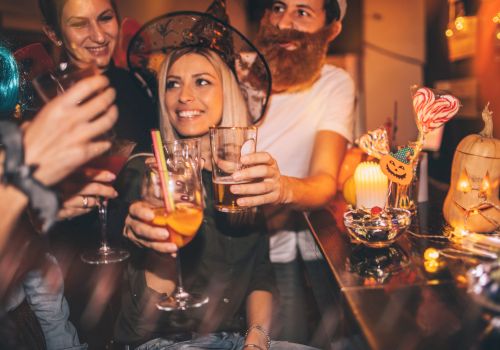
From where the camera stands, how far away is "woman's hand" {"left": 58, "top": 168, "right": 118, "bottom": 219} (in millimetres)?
1409

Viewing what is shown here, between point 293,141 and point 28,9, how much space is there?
15.6 ft

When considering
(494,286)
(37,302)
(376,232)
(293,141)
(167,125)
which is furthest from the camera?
(293,141)

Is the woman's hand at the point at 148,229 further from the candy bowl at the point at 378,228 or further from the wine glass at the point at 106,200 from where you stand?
the candy bowl at the point at 378,228

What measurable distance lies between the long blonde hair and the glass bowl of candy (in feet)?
4.53

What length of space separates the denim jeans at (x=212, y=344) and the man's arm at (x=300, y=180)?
1.73 feet

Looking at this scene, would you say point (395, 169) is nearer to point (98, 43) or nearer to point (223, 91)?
point (223, 91)

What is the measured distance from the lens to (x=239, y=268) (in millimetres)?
1888

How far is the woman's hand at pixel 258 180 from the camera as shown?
1.43m

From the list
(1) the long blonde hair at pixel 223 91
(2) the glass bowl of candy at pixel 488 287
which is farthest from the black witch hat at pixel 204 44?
(2) the glass bowl of candy at pixel 488 287

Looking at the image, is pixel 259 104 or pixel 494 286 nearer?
pixel 494 286

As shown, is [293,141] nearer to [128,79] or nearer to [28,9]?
[128,79]

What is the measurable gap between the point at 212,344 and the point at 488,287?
3.26 ft

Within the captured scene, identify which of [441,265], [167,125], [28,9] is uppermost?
[28,9]

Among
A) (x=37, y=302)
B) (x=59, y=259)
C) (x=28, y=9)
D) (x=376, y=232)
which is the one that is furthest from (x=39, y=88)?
(x=28, y=9)
